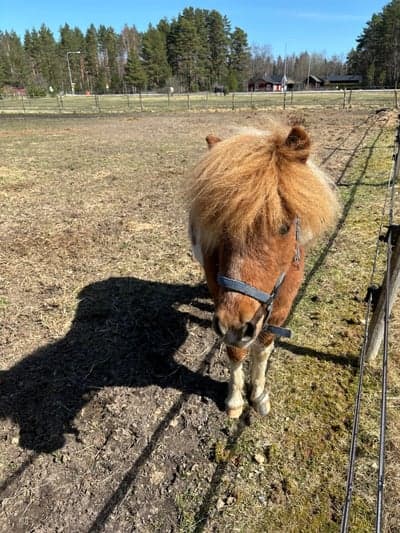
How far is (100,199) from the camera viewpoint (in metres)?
7.53

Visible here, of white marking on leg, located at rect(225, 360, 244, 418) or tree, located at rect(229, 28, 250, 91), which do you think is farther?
tree, located at rect(229, 28, 250, 91)

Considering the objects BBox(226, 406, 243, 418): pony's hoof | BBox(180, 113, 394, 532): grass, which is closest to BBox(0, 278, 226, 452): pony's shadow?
BBox(226, 406, 243, 418): pony's hoof

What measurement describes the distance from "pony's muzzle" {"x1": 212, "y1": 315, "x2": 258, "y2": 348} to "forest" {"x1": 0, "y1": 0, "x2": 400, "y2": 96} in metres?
73.6

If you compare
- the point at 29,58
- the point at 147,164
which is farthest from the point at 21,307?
the point at 29,58

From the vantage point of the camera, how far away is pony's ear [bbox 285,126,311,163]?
70.5 inches

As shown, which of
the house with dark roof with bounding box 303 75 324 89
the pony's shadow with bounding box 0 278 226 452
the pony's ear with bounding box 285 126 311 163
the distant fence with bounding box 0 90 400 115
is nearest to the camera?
the pony's ear with bounding box 285 126 311 163

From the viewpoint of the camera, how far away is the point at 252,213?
65.2 inches

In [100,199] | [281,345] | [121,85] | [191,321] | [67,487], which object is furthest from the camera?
[121,85]

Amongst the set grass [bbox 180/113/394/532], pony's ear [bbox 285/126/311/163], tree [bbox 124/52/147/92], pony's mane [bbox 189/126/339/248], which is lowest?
grass [bbox 180/113/394/532]

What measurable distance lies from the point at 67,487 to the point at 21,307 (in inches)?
94.0

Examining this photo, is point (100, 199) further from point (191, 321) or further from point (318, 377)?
point (318, 377)

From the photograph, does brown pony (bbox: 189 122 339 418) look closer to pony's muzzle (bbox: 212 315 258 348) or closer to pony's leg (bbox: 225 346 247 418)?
pony's muzzle (bbox: 212 315 258 348)

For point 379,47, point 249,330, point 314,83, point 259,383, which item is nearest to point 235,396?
point 259,383

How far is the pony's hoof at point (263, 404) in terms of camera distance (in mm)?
2611
